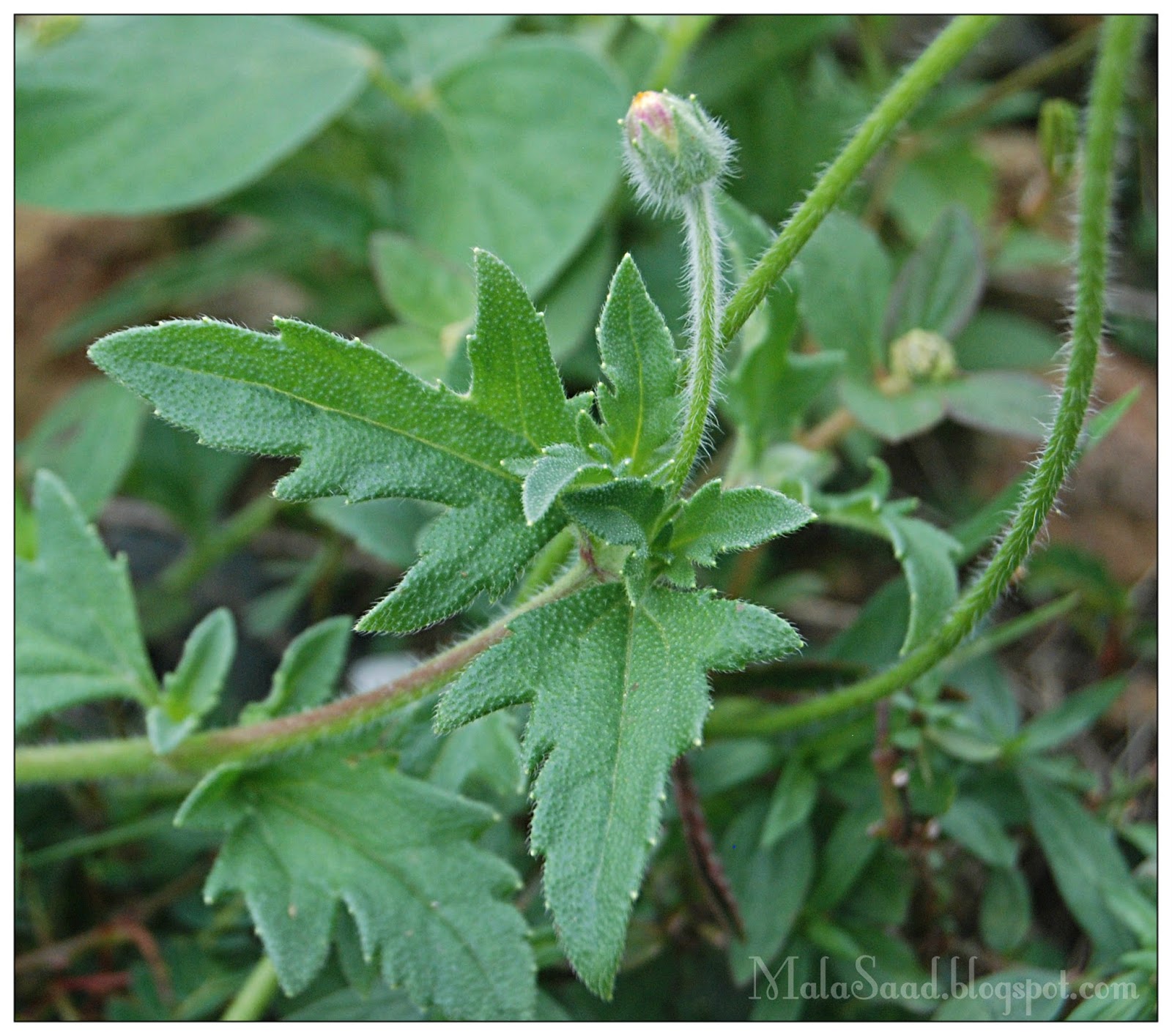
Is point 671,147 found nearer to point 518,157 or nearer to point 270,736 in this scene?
point 270,736

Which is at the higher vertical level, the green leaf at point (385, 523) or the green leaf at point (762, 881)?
the green leaf at point (385, 523)

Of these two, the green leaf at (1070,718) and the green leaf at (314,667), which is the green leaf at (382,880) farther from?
the green leaf at (1070,718)

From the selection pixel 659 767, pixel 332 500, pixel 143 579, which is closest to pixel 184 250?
pixel 143 579

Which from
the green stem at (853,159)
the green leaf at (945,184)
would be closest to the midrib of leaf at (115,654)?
the green stem at (853,159)

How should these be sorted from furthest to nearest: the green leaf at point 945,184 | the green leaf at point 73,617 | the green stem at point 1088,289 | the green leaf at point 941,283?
the green leaf at point 945,184, the green leaf at point 941,283, the green leaf at point 73,617, the green stem at point 1088,289

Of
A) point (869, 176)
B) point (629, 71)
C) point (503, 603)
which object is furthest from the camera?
point (869, 176)

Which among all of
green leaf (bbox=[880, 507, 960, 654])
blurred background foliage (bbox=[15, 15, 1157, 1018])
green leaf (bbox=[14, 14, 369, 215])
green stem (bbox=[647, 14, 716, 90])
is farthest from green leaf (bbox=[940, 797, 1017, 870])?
green leaf (bbox=[14, 14, 369, 215])

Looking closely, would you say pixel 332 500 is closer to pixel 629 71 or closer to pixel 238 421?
pixel 238 421

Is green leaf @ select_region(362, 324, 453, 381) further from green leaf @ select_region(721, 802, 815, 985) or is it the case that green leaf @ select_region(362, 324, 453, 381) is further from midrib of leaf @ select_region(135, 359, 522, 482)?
green leaf @ select_region(721, 802, 815, 985)
